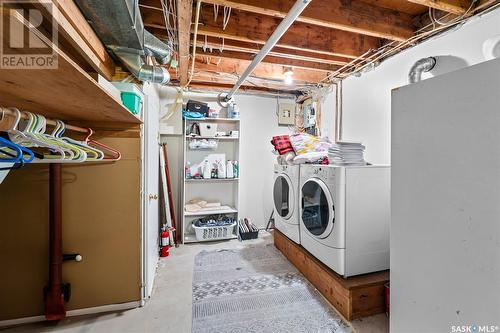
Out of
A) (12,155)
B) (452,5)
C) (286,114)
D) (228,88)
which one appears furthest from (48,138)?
(286,114)

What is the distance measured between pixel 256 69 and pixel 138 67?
57.4 inches

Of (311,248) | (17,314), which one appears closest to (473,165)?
(311,248)

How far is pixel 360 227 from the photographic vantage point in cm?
175

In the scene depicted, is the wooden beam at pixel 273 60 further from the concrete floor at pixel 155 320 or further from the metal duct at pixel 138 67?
the concrete floor at pixel 155 320

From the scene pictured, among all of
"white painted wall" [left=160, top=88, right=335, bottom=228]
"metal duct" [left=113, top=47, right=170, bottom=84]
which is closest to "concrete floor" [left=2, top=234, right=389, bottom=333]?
"white painted wall" [left=160, top=88, right=335, bottom=228]

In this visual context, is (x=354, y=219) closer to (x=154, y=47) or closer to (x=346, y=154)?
(x=346, y=154)

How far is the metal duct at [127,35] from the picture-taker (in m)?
1.15

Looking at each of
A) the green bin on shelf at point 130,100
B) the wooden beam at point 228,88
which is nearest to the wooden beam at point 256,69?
the wooden beam at point 228,88

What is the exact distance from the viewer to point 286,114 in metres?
3.63

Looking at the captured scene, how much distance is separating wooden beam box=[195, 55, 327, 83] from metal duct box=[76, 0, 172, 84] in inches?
31.3

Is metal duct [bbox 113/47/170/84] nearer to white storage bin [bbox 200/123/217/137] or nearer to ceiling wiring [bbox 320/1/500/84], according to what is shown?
white storage bin [bbox 200/123/217/137]

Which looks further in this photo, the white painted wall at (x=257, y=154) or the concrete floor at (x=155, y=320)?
the white painted wall at (x=257, y=154)

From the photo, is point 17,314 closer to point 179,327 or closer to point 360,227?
point 179,327

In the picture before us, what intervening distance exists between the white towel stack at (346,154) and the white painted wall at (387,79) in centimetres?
39
